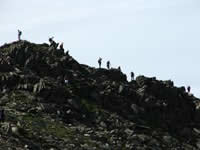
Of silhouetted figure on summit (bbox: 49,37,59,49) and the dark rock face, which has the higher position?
silhouetted figure on summit (bbox: 49,37,59,49)

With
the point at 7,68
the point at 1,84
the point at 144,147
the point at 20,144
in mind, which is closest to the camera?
the point at 20,144

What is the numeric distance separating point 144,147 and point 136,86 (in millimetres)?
33765

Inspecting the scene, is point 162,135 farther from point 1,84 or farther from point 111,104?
point 1,84

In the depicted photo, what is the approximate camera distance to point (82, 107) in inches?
3745

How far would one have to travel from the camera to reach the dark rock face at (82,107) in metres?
77.2

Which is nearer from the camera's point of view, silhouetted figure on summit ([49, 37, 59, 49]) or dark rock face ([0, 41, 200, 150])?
dark rock face ([0, 41, 200, 150])

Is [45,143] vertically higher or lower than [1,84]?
lower

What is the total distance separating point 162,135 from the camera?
305 feet

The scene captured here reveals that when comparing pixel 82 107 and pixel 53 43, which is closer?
pixel 82 107

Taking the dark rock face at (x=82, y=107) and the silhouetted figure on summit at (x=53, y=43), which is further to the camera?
the silhouetted figure on summit at (x=53, y=43)

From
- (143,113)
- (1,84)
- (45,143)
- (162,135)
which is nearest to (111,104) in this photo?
(143,113)

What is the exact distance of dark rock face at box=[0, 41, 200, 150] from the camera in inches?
3041

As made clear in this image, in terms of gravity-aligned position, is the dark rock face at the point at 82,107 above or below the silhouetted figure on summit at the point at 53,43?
below

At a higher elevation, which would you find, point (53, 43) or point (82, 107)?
point (53, 43)
